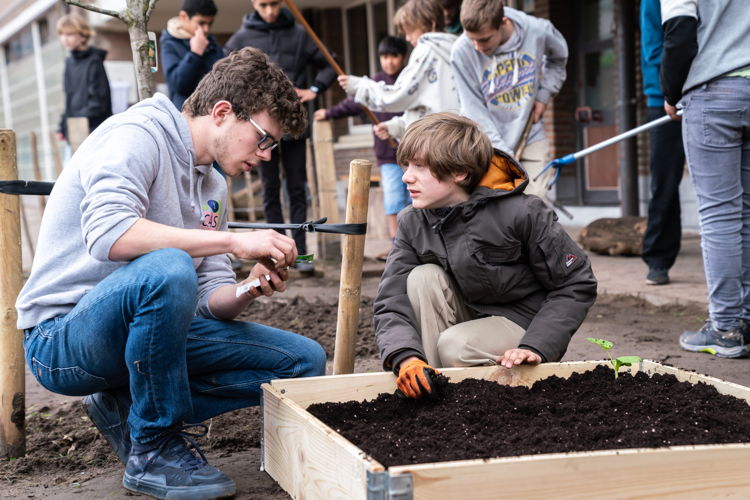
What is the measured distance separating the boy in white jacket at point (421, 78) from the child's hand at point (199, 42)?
3.68 ft

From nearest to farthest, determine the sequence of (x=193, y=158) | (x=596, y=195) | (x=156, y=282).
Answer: (x=156, y=282)
(x=193, y=158)
(x=596, y=195)

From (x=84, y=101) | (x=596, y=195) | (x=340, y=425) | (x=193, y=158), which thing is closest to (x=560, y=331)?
(x=340, y=425)

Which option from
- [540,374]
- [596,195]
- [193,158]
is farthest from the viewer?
[596,195]

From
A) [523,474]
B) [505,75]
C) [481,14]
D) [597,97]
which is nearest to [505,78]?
[505,75]

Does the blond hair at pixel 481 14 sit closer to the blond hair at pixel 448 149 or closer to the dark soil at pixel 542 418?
the blond hair at pixel 448 149

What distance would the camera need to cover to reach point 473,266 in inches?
118

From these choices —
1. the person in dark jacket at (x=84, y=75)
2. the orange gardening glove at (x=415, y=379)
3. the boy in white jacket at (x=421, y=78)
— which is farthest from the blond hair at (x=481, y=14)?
the person in dark jacket at (x=84, y=75)

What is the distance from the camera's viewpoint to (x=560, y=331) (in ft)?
9.52

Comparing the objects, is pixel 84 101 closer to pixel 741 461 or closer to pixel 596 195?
pixel 596 195

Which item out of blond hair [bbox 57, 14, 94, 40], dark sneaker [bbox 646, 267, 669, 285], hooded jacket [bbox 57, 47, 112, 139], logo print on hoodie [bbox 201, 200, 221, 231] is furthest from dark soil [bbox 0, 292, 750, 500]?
blond hair [bbox 57, 14, 94, 40]

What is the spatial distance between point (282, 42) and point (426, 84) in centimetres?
170

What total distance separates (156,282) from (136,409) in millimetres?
436

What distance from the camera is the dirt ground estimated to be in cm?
276

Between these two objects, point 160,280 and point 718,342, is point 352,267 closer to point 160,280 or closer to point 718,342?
point 160,280
